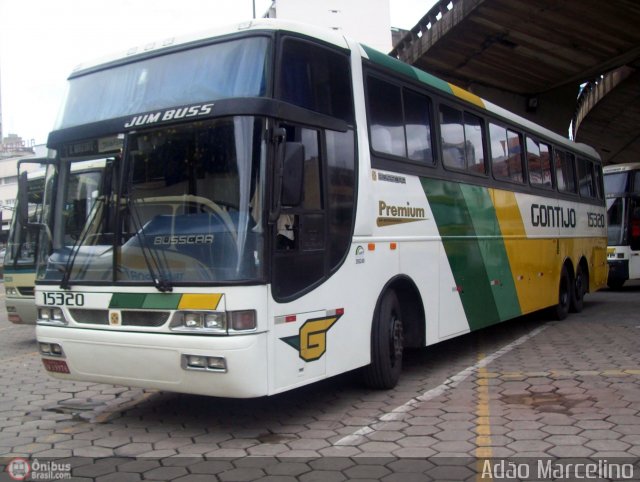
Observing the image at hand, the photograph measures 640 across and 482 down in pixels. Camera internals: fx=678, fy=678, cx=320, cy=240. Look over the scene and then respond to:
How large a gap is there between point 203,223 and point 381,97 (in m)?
2.66

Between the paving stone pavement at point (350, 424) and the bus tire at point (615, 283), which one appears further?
the bus tire at point (615, 283)

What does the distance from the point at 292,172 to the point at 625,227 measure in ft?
54.6

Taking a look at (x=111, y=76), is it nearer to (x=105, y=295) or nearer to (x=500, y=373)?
(x=105, y=295)

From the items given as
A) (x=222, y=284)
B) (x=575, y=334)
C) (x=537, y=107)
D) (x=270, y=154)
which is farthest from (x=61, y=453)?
(x=537, y=107)

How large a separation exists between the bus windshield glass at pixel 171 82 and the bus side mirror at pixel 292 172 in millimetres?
498

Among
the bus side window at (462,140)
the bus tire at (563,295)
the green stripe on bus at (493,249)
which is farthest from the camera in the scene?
the bus tire at (563,295)

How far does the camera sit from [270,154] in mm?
5199

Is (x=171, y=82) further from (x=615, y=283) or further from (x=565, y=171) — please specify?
(x=615, y=283)

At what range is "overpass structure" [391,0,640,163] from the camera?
63.7 feet

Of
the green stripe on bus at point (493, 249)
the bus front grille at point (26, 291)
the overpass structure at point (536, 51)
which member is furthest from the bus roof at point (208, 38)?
the overpass structure at point (536, 51)

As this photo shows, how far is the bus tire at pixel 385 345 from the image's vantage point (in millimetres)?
6547

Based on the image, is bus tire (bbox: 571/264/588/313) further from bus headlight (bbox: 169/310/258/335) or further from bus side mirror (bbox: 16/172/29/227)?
bus side mirror (bbox: 16/172/29/227)

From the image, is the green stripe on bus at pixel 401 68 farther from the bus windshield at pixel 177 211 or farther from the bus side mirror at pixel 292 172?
the bus windshield at pixel 177 211

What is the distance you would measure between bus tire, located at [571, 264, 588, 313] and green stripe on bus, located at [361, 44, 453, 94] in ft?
21.6
